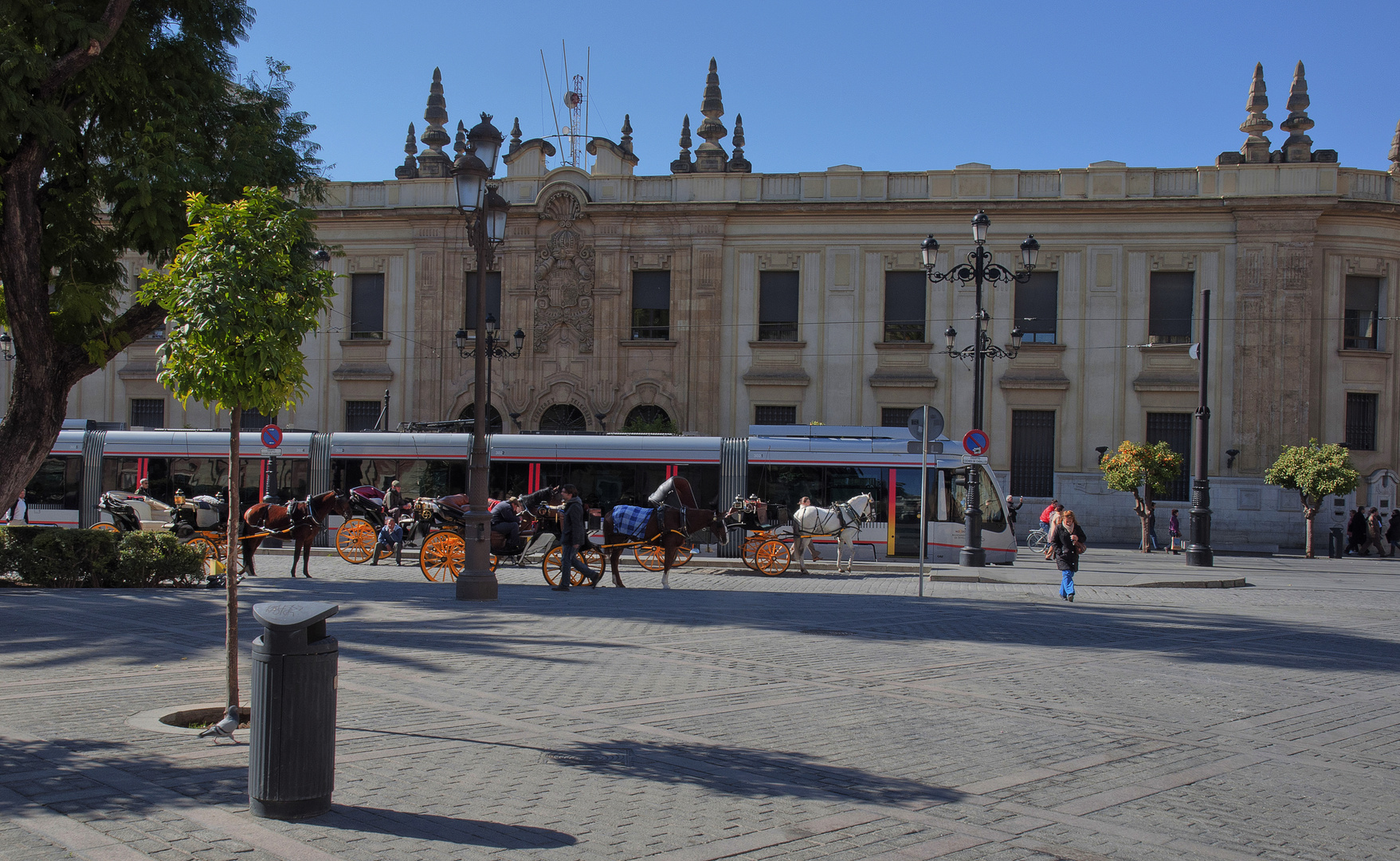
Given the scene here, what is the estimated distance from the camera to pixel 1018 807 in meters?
5.69

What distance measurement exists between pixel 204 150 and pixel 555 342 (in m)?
23.3

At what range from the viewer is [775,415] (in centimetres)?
3641

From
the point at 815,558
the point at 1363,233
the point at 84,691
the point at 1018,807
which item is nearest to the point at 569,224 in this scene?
the point at 815,558

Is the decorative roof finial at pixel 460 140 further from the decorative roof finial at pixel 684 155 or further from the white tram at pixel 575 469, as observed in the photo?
the white tram at pixel 575 469

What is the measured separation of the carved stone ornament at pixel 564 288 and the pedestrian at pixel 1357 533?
24221 millimetres

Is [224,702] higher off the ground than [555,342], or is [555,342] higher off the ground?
[555,342]

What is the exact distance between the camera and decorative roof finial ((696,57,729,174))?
36906 mm

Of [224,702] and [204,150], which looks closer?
[224,702]

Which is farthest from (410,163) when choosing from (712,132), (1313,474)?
(1313,474)

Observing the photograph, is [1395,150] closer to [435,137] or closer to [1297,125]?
[1297,125]

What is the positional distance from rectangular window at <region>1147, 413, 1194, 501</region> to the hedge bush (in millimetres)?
28758

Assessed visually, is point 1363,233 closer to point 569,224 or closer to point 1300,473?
point 1300,473

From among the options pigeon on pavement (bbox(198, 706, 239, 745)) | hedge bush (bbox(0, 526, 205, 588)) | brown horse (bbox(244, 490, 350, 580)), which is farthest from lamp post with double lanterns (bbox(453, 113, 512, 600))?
pigeon on pavement (bbox(198, 706, 239, 745))

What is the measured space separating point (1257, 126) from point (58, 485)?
3636 centimetres
